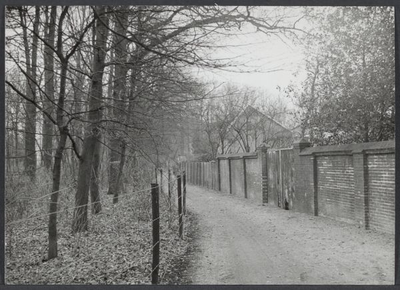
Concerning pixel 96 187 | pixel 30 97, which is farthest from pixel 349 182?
pixel 30 97

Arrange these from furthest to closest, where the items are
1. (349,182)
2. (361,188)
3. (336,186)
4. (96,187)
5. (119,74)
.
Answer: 1. (96,187)
2. (336,186)
3. (349,182)
4. (361,188)
5. (119,74)

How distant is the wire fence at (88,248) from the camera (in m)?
4.22

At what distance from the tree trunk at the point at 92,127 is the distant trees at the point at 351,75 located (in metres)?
2.78

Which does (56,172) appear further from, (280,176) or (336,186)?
(280,176)

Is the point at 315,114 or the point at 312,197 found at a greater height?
the point at 315,114

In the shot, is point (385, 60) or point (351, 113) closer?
point (385, 60)

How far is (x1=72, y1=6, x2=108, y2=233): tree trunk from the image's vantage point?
5.51 m

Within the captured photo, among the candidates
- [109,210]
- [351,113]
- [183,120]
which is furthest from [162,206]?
[351,113]

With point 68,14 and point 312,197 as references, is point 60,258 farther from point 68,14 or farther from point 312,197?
point 312,197

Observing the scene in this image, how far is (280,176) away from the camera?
9859mm

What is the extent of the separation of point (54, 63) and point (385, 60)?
13.5 ft

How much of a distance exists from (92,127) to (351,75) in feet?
13.0

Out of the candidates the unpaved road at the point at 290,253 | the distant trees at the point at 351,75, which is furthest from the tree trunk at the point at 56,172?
the distant trees at the point at 351,75

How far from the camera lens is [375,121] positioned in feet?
19.3
